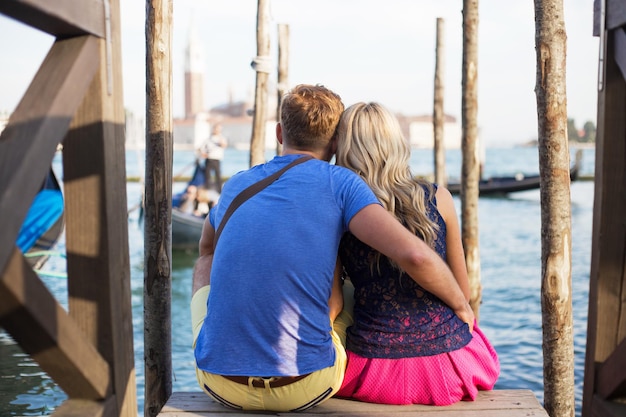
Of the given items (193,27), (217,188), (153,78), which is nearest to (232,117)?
(193,27)

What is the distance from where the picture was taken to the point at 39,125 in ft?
5.50

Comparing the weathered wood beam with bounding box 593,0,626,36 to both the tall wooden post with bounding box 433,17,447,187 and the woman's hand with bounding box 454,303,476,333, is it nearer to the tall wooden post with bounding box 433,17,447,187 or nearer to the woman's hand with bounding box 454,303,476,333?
the woman's hand with bounding box 454,303,476,333

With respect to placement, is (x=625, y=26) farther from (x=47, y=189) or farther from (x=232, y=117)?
(x=232, y=117)

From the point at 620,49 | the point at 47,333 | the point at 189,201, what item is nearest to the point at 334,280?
the point at 47,333

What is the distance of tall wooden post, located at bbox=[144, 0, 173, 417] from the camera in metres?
3.00

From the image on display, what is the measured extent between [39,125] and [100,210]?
40 centimetres

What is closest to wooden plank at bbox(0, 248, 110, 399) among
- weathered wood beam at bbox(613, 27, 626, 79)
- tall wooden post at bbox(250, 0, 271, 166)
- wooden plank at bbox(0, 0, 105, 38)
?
wooden plank at bbox(0, 0, 105, 38)

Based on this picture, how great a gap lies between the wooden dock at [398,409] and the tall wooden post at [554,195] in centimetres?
66

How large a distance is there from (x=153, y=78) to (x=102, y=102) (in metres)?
1.05

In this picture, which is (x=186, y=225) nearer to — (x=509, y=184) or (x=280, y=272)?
(x=280, y=272)

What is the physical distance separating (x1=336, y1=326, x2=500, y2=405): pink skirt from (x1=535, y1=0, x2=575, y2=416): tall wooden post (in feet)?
2.47

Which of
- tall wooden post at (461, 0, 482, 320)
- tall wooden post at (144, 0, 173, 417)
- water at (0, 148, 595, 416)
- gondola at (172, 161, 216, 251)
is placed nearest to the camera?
tall wooden post at (144, 0, 173, 417)

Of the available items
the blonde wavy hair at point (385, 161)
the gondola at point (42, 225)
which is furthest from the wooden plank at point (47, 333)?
the gondola at point (42, 225)

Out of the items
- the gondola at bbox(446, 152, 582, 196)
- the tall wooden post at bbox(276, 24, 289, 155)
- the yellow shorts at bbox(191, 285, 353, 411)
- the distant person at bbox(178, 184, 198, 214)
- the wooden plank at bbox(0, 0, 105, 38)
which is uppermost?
Result: the tall wooden post at bbox(276, 24, 289, 155)
